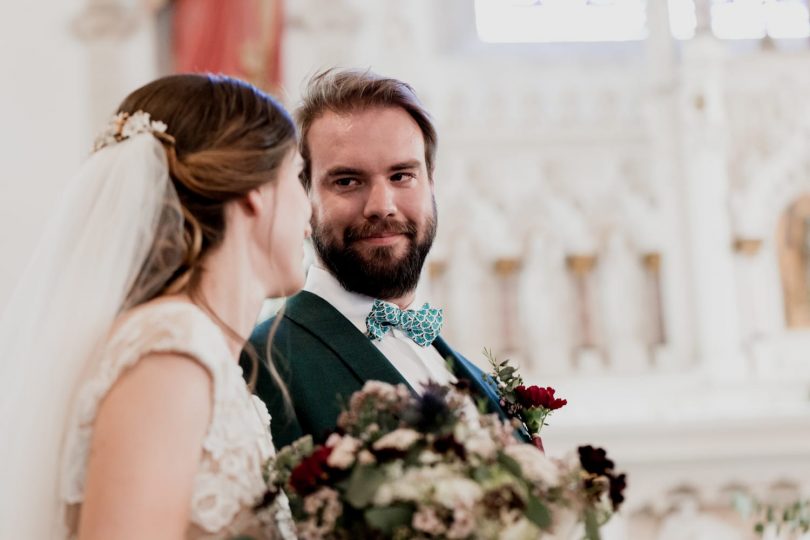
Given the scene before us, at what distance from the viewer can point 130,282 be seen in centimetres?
195

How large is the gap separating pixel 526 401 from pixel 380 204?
1.89 ft

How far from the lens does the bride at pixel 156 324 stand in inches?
67.9

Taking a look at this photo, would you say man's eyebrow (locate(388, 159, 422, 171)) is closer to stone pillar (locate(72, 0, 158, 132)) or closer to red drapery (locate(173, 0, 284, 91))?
red drapery (locate(173, 0, 284, 91))

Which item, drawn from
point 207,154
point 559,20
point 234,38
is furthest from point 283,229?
point 559,20

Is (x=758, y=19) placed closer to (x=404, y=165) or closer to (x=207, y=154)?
(x=404, y=165)

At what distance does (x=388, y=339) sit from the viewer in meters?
2.78

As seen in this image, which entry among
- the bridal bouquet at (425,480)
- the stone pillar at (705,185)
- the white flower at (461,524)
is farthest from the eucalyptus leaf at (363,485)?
the stone pillar at (705,185)

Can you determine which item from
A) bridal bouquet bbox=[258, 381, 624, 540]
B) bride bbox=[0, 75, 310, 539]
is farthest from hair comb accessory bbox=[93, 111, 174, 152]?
bridal bouquet bbox=[258, 381, 624, 540]

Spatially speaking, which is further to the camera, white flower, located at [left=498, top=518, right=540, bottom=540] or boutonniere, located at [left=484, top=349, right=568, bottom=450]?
boutonniere, located at [left=484, top=349, right=568, bottom=450]

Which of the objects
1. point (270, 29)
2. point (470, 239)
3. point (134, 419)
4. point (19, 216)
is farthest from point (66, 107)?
point (134, 419)

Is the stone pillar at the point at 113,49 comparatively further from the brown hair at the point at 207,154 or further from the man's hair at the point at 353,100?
the brown hair at the point at 207,154

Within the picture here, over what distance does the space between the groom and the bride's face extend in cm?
48

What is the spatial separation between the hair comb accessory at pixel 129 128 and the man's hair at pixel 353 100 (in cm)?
90

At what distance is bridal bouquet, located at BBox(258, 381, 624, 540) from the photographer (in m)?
1.67
